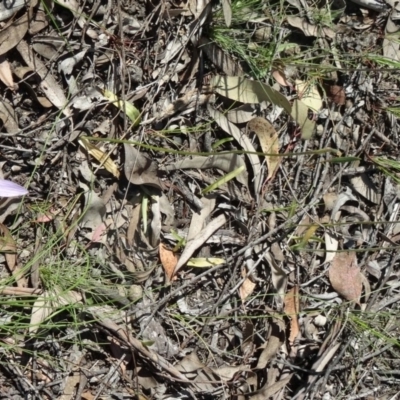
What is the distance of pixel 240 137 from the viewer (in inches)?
81.1

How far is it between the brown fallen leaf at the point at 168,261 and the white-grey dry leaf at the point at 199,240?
0.05 ft

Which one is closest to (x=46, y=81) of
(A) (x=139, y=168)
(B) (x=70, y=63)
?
(B) (x=70, y=63)

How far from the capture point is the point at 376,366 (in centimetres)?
219

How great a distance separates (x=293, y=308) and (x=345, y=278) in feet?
0.66

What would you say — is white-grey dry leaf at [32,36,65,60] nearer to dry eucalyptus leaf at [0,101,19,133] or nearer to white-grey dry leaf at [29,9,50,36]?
white-grey dry leaf at [29,9,50,36]

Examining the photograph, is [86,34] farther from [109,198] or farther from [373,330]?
[373,330]

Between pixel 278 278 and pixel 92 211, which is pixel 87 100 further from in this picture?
pixel 278 278

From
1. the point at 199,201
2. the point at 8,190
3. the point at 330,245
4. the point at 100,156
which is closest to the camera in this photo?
the point at 8,190

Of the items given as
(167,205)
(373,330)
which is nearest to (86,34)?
(167,205)

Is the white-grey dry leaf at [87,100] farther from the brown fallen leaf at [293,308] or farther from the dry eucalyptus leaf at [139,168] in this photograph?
the brown fallen leaf at [293,308]

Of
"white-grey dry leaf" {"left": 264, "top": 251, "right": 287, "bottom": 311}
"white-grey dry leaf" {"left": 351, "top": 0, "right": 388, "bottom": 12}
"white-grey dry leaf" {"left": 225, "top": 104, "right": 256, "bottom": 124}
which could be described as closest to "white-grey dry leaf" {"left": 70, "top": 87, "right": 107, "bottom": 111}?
"white-grey dry leaf" {"left": 225, "top": 104, "right": 256, "bottom": 124}

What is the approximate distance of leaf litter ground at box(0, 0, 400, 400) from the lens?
1.90m

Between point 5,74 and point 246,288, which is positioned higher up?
point 5,74

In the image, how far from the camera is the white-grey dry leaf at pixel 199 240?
2008 millimetres
